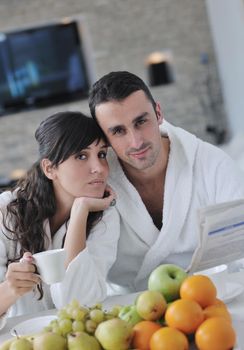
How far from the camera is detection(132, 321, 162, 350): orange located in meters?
1.11

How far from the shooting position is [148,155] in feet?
6.41

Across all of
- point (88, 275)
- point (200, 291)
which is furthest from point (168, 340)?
→ point (88, 275)

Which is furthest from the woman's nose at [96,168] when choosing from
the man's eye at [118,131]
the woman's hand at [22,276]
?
the woman's hand at [22,276]

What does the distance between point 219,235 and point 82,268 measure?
42 cm

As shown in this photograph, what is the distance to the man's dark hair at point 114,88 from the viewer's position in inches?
76.6

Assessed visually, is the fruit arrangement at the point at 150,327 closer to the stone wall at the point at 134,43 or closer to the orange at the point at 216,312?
the orange at the point at 216,312

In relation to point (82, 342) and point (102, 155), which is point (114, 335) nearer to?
point (82, 342)

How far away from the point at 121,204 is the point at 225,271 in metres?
0.61

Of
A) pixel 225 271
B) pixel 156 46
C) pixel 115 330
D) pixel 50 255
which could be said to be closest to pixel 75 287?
pixel 50 255

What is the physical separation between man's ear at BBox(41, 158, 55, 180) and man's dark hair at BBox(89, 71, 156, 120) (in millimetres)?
211

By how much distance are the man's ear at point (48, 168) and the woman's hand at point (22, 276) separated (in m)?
0.46

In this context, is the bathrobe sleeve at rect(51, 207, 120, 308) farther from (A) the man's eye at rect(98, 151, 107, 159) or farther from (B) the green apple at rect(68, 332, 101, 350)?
(B) the green apple at rect(68, 332, 101, 350)

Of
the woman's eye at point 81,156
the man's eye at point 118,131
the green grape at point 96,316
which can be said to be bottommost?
the green grape at point 96,316

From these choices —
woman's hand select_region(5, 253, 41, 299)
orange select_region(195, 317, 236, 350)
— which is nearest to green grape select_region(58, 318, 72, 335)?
orange select_region(195, 317, 236, 350)
